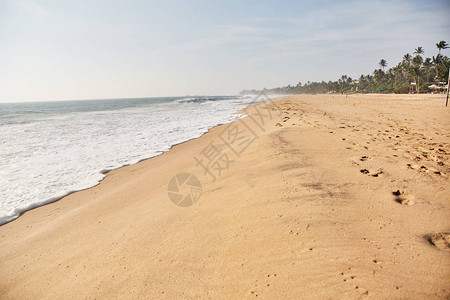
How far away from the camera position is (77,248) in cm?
302

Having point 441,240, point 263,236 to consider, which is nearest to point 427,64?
point 441,240

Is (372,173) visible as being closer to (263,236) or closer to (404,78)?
(263,236)

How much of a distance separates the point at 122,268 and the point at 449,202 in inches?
154

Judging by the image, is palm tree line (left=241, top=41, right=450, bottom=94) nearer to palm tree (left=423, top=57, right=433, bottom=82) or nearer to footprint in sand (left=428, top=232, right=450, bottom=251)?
palm tree (left=423, top=57, right=433, bottom=82)

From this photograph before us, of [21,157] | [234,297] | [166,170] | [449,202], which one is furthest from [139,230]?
[21,157]

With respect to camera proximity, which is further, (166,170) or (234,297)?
(166,170)

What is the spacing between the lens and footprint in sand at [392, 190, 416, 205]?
8.77 ft

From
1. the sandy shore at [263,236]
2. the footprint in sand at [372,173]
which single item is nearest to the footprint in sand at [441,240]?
the sandy shore at [263,236]

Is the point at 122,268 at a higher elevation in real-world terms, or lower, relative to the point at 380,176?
lower

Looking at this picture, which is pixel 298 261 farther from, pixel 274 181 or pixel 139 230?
pixel 139 230

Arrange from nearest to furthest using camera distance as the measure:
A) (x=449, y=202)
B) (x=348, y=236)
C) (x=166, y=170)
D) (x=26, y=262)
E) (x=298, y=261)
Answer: (x=298, y=261) < (x=348, y=236) < (x=449, y=202) < (x=26, y=262) < (x=166, y=170)

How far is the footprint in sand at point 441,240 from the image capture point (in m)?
1.95

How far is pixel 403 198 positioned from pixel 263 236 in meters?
1.94

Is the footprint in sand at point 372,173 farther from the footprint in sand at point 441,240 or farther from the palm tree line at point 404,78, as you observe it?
the palm tree line at point 404,78
